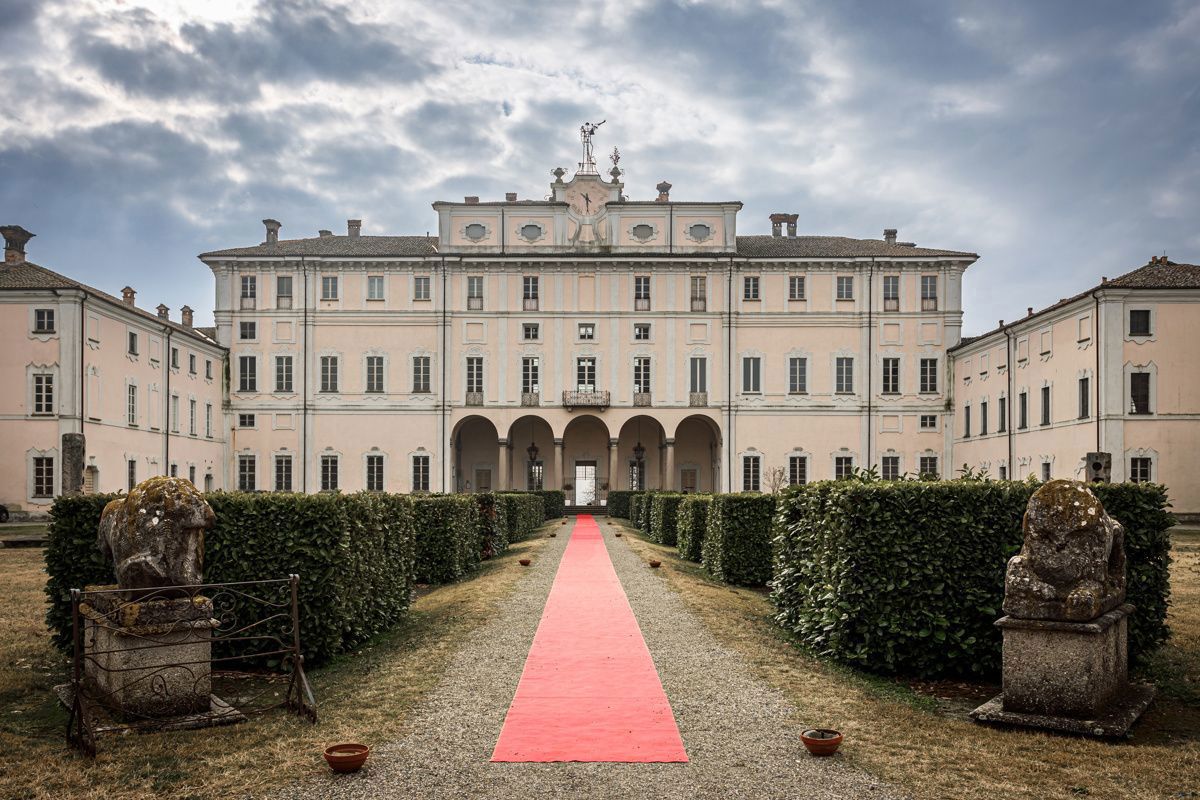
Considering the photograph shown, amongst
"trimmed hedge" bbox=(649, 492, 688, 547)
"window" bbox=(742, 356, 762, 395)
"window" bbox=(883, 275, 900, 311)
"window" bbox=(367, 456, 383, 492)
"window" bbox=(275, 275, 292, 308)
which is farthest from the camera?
"window" bbox=(883, 275, 900, 311)

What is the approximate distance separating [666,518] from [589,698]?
1759cm

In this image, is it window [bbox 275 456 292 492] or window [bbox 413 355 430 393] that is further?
window [bbox 413 355 430 393]

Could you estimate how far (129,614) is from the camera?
6.61m

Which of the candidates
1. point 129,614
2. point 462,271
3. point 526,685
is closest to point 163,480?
point 129,614

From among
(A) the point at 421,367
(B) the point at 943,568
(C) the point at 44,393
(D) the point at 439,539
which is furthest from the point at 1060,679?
(A) the point at 421,367

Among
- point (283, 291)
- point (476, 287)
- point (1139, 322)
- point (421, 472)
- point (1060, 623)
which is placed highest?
point (476, 287)

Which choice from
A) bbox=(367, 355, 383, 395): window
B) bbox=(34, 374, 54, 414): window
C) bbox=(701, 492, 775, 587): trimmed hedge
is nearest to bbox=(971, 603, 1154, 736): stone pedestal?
bbox=(701, 492, 775, 587): trimmed hedge

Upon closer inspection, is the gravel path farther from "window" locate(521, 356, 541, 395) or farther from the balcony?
"window" locate(521, 356, 541, 395)

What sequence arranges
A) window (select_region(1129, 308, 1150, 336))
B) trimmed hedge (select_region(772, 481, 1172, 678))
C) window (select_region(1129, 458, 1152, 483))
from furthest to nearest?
window (select_region(1129, 308, 1150, 336)) → window (select_region(1129, 458, 1152, 483)) → trimmed hedge (select_region(772, 481, 1172, 678))

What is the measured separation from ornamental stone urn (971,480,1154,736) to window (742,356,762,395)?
132ft

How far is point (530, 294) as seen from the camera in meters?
47.2

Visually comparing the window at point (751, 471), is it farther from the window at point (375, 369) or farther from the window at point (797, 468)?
the window at point (375, 369)

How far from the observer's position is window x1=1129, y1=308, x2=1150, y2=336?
32.6 meters

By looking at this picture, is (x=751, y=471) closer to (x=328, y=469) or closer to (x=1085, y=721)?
(x=328, y=469)
